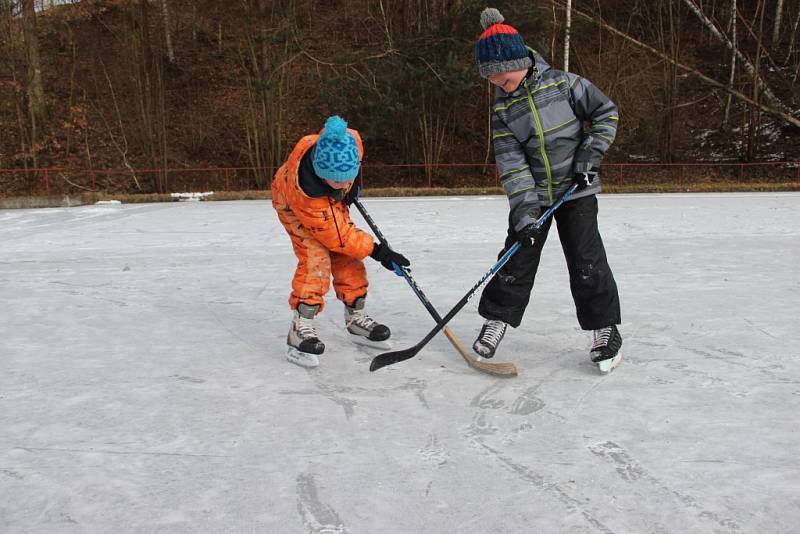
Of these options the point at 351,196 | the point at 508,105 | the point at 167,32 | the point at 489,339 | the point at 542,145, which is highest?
the point at 167,32

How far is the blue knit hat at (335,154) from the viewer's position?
2.58m

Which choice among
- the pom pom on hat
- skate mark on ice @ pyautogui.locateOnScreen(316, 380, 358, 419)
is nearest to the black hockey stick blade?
skate mark on ice @ pyautogui.locateOnScreen(316, 380, 358, 419)

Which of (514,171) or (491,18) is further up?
(491,18)

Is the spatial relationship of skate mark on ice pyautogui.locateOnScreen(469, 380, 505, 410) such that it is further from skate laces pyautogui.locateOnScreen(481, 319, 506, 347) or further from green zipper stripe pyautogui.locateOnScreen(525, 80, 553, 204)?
green zipper stripe pyautogui.locateOnScreen(525, 80, 553, 204)

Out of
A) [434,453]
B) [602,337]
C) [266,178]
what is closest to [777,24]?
[266,178]

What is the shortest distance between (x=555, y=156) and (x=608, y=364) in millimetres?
823

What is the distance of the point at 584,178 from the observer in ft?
8.71

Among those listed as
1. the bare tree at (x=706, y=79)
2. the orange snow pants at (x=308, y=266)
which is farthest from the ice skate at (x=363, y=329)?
the bare tree at (x=706, y=79)

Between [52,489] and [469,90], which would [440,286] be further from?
[469,90]

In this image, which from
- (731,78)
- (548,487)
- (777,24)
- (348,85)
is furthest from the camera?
(777,24)

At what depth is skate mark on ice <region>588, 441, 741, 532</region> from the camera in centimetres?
162

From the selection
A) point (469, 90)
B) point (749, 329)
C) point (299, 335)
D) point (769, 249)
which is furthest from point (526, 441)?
point (469, 90)

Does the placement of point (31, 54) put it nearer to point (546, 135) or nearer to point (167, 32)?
point (167, 32)

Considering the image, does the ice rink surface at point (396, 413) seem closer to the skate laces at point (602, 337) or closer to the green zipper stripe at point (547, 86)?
the skate laces at point (602, 337)
